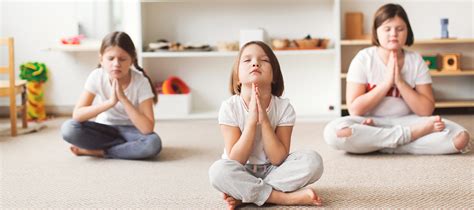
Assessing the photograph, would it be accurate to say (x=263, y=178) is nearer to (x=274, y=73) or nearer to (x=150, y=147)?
(x=274, y=73)

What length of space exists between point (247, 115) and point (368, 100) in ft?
3.06

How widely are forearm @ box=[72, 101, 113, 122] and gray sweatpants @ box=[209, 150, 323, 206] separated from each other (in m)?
0.87

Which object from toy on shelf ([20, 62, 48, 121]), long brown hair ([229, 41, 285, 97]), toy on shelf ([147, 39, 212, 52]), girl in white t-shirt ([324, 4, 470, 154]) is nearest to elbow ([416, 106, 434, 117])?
girl in white t-shirt ([324, 4, 470, 154])

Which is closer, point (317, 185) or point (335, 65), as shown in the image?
point (317, 185)

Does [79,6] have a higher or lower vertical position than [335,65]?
higher

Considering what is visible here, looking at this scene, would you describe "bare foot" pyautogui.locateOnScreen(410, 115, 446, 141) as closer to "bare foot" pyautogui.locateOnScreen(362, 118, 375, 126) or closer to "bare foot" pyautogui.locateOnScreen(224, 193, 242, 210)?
"bare foot" pyautogui.locateOnScreen(362, 118, 375, 126)

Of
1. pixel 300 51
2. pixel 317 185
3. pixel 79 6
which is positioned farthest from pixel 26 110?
pixel 317 185

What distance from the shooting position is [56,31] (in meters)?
4.28

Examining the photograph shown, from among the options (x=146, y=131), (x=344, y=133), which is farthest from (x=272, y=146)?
(x=146, y=131)

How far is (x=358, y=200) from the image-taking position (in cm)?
202

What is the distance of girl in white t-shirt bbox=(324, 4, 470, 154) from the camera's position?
9.07 feet

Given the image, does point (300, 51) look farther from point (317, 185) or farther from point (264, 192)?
point (264, 192)

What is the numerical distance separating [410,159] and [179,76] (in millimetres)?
1935

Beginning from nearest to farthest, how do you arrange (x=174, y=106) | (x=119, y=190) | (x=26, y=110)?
1. (x=119, y=190)
2. (x=26, y=110)
3. (x=174, y=106)
